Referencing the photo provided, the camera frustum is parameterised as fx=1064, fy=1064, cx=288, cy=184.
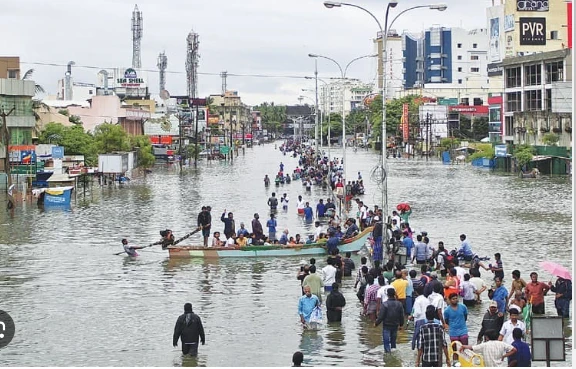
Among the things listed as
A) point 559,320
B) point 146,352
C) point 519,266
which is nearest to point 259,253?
point 519,266

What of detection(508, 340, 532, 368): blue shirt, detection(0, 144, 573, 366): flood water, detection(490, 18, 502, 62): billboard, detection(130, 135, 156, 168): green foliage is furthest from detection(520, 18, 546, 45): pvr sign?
detection(508, 340, 532, 368): blue shirt

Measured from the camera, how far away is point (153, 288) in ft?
82.1

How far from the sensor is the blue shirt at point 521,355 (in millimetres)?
13547

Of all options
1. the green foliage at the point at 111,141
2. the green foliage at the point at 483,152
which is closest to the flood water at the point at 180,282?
the green foliage at the point at 111,141

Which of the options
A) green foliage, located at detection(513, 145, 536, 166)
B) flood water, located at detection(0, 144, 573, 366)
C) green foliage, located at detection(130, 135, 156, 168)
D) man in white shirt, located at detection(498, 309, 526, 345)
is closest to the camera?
man in white shirt, located at detection(498, 309, 526, 345)

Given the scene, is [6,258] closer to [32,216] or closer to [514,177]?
Answer: [32,216]

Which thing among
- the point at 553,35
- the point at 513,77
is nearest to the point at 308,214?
the point at 513,77

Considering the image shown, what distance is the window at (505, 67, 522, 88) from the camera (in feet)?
313

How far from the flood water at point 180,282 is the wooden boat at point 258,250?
31 centimetres

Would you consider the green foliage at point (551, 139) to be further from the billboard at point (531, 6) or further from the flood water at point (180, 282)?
the billboard at point (531, 6)

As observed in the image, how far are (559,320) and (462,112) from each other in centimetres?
13763

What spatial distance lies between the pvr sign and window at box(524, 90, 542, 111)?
26.0m

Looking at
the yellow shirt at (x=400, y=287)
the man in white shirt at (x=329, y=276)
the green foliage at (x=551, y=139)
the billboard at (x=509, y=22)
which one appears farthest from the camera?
the billboard at (x=509, y=22)

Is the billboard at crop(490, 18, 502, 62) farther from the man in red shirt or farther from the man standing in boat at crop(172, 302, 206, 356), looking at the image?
the man standing in boat at crop(172, 302, 206, 356)
